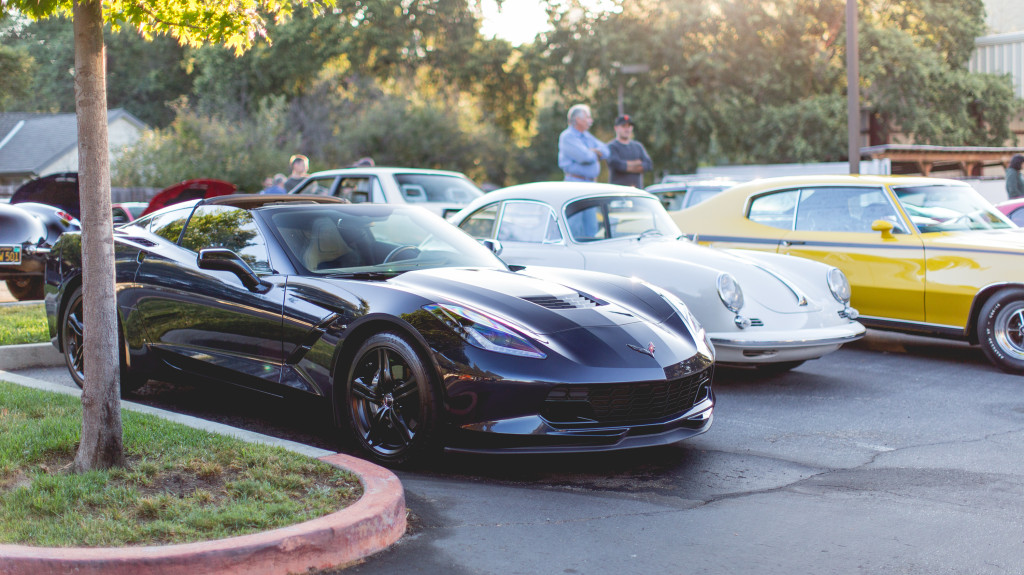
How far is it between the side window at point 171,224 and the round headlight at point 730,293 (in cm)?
353

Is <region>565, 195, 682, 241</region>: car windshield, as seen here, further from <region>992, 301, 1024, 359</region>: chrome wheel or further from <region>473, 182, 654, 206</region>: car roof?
<region>992, 301, 1024, 359</region>: chrome wheel

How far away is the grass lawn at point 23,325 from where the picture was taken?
8113 mm

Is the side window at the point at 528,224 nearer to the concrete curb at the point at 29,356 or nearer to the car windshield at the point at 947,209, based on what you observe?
the car windshield at the point at 947,209

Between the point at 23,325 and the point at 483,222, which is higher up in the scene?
the point at 483,222

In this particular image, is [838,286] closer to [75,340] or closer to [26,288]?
[75,340]

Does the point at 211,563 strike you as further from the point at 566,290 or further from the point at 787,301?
the point at 787,301

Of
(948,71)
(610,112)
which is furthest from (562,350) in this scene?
(610,112)

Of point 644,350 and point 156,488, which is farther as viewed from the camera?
point 644,350

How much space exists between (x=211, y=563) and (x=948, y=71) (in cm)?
3205

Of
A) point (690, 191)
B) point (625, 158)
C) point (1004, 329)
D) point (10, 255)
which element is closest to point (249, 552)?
point (1004, 329)

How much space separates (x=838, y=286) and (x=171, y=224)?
4.81 meters

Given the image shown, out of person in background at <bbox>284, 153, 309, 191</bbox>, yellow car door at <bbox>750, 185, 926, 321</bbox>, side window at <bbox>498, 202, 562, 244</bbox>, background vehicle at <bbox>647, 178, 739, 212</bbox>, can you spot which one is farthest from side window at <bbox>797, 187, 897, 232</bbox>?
person in background at <bbox>284, 153, 309, 191</bbox>

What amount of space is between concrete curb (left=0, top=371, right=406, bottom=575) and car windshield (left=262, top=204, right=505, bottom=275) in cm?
199

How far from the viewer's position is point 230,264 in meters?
5.50
